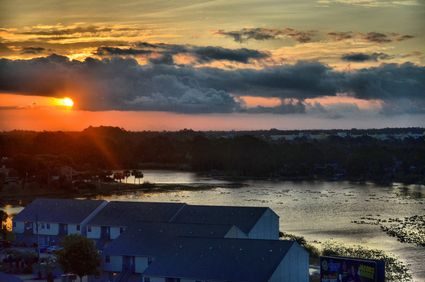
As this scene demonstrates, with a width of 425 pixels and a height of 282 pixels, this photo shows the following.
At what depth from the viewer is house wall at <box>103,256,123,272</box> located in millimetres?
29562

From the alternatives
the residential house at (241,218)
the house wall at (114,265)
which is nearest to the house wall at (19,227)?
the residential house at (241,218)

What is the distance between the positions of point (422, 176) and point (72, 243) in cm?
7420

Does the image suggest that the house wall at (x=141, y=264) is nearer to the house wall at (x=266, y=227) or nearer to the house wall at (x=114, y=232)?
Answer: the house wall at (x=114, y=232)

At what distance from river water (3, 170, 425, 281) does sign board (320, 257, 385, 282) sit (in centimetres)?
973

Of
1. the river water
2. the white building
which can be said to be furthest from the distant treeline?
the white building

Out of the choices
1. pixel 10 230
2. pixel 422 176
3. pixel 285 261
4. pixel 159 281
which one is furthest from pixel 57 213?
pixel 422 176

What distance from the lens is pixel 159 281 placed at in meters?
25.8

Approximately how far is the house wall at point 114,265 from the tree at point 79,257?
171 centimetres

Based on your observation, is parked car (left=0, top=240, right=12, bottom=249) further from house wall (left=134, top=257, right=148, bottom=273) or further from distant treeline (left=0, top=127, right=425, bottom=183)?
distant treeline (left=0, top=127, right=425, bottom=183)

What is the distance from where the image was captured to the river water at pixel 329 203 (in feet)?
137

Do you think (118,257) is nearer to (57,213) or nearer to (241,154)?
(57,213)

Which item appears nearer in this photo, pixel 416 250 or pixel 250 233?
pixel 250 233

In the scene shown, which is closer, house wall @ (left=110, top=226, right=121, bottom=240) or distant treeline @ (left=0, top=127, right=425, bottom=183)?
house wall @ (left=110, top=226, right=121, bottom=240)

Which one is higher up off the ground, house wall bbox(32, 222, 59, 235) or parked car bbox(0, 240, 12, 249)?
house wall bbox(32, 222, 59, 235)
